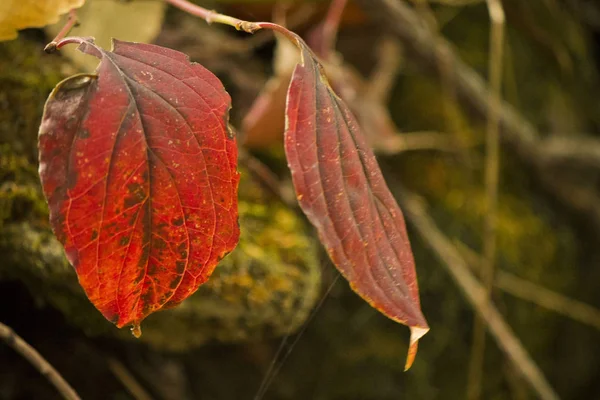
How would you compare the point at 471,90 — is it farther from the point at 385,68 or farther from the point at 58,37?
the point at 58,37

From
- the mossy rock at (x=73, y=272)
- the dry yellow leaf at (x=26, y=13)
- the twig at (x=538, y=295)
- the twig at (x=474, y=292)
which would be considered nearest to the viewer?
the dry yellow leaf at (x=26, y=13)

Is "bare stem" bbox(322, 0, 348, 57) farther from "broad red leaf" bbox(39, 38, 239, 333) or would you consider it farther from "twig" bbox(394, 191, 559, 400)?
"broad red leaf" bbox(39, 38, 239, 333)

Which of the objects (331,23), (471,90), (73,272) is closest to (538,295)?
(471,90)

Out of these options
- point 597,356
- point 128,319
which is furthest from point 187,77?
point 597,356

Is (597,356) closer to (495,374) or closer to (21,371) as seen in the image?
(495,374)

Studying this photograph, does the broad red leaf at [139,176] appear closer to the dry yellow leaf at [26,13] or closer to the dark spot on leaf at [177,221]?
the dark spot on leaf at [177,221]

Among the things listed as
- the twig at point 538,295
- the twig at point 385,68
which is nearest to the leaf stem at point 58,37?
the twig at point 385,68

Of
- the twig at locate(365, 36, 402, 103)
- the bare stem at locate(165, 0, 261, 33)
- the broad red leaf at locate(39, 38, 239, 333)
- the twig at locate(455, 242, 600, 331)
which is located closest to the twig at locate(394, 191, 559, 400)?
the twig at locate(455, 242, 600, 331)
